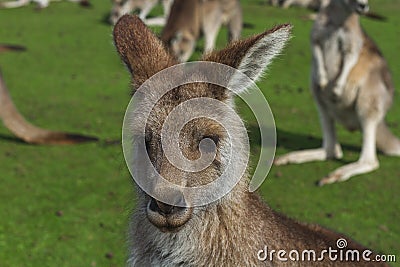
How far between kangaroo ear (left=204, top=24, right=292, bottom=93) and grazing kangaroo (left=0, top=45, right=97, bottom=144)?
14.3ft

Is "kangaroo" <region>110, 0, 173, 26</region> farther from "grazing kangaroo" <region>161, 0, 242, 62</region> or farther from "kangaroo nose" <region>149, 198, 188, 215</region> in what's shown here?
"kangaroo nose" <region>149, 198, 188, 215</region>

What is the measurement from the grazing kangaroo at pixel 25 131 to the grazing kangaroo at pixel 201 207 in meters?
4.03

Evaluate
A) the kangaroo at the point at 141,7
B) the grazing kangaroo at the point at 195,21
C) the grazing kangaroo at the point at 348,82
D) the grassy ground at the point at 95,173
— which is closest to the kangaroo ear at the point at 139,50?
the grassy ground at the point at 95,173

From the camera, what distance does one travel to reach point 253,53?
2.26 metres

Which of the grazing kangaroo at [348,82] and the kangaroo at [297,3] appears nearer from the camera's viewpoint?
the grazing kangaroo at [348,82]

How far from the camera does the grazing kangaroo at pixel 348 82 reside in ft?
20.8

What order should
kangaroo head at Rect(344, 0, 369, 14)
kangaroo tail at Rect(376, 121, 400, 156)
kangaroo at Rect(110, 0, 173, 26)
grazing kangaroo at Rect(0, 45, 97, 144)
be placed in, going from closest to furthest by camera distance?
1. kangaroo head at Rect(344, 0, 369, 14)
2. grazing kangaroo at Rect(0, 45, 97, 144)
3. kangaroo tail at Rect(376, 121, 400, 156)
4. kangaroo at Rect(110, 0, 173, 26)

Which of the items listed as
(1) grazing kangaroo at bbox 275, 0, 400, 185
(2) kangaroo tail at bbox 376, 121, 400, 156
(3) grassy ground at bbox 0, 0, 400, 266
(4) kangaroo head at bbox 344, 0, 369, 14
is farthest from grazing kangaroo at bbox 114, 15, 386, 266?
(2) kangaroo tail at bbox 376, 121, 400, 156

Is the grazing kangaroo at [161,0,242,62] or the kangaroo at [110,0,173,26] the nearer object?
the grazing kangaroo at [161,0,242,62]

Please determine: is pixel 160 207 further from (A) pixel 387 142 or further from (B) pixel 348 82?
(A) pixel 387 142

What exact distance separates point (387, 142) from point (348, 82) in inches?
29.9

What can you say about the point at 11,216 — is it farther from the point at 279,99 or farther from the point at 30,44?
the point at 30,44

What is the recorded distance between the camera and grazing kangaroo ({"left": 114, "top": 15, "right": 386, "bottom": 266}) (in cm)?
224

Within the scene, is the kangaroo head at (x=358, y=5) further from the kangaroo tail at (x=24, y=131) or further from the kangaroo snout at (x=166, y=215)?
the kangaroo snout at (x=166, y=215)
